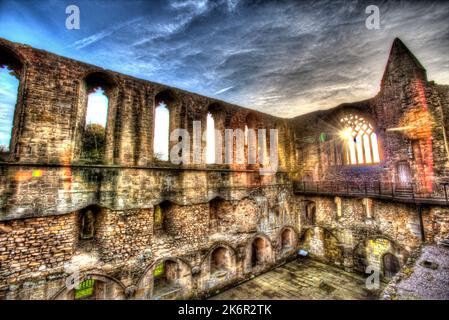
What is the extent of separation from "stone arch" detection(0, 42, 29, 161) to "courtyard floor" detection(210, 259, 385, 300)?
339 inches

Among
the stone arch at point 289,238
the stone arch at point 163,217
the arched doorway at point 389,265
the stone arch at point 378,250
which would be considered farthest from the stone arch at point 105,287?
the arched doorway at point 389,265

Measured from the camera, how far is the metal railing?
27.6 feet

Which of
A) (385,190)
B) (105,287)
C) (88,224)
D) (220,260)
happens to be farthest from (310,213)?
(88,224)

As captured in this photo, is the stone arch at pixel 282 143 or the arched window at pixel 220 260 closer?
the arched window at pixel 220 260

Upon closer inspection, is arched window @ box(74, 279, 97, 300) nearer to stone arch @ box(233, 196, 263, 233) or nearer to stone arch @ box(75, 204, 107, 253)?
stone arch @ box(75, 204, 107, 253)

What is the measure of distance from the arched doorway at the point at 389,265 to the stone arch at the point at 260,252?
5.21 meters

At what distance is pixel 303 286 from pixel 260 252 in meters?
2.50

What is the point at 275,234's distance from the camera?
11.4m

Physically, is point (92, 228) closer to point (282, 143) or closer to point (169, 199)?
point (169, 199)

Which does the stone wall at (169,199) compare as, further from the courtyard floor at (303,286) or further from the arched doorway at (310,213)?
the courtyard floor at (303,286)

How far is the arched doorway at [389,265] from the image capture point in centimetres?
930

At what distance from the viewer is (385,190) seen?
35.3 feet

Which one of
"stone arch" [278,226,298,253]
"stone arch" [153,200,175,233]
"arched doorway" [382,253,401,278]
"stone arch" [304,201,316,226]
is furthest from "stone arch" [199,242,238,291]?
"arched doorway" [382,253,401,278]

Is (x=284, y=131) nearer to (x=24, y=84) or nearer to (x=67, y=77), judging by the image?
(x=67, y=77)
